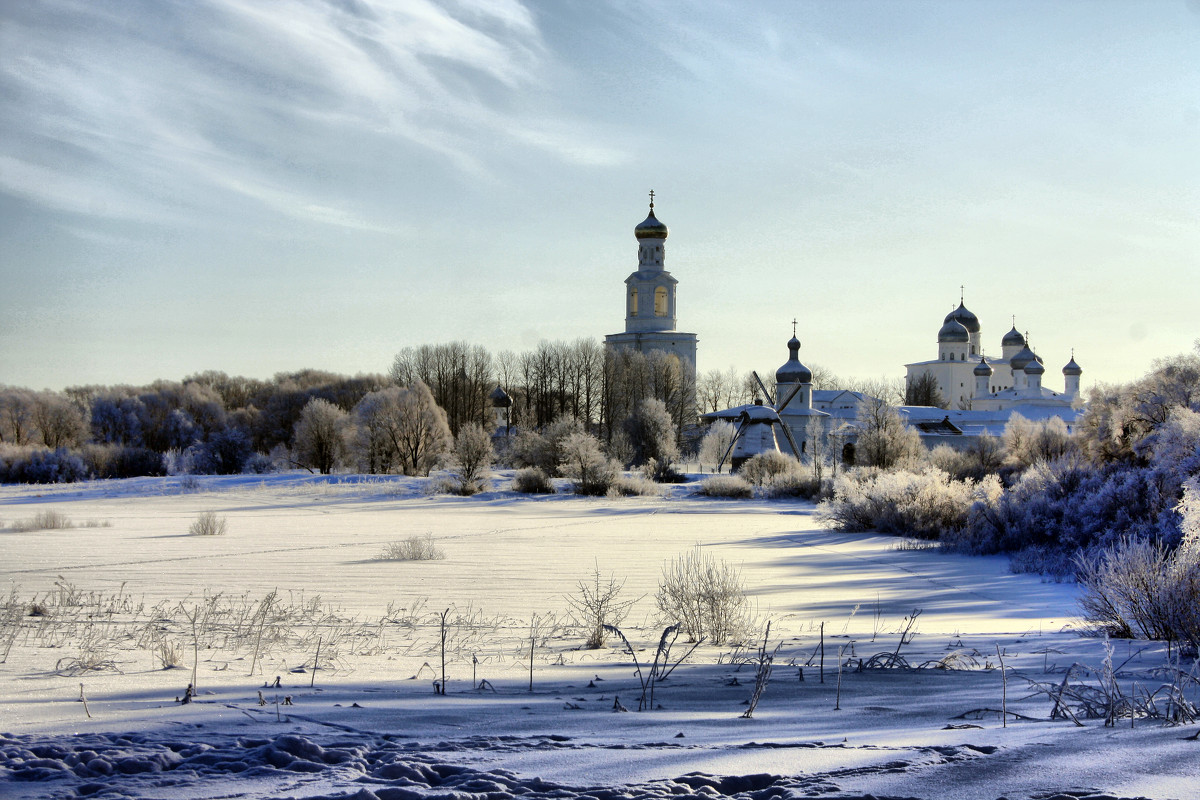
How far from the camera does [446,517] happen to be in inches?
1195

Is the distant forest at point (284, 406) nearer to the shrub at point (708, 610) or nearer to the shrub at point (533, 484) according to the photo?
the shrub at point (533, 484)

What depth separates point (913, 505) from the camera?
2444 cm

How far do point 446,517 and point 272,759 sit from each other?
26990 millimetres

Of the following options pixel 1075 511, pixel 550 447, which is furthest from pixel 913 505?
pixel 550 447

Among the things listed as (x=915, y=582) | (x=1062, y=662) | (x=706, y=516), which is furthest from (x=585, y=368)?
(x=1062, y=662)

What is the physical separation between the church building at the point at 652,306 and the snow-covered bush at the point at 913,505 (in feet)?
180

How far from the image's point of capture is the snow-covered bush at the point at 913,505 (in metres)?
23.4

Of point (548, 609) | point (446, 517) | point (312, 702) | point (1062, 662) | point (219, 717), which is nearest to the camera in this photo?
A: point (219, 717)

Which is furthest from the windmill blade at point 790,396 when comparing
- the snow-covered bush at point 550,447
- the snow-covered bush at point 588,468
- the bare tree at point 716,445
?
the snow-covered bush at point 588,468

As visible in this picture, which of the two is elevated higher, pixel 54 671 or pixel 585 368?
Result: pixel 585 368

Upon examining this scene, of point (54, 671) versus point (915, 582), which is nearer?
point (54, 671)

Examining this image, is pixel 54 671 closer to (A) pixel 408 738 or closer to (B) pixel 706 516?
(A) pixel 408 738

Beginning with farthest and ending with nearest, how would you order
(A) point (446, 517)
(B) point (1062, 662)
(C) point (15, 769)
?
(A) point (446, 517)
(B) point (1062, 662)
(C) point (15, 769)

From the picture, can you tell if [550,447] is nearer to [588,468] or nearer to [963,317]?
[588,468]
